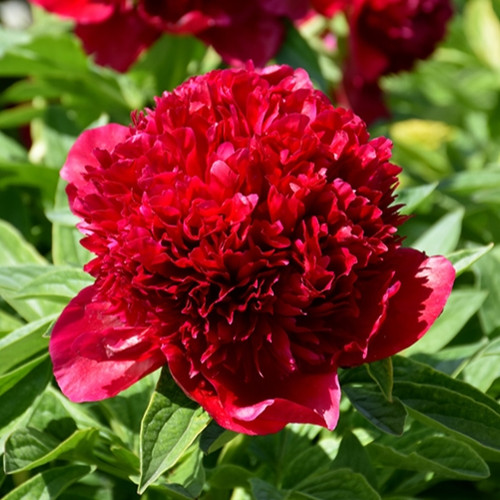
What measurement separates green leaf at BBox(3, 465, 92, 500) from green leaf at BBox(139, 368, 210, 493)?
0.15 metres

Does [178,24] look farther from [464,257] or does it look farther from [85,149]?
[464,257]

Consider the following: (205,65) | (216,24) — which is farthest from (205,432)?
(205,65)

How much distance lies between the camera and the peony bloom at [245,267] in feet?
2.53

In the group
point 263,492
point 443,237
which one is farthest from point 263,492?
point 443,237

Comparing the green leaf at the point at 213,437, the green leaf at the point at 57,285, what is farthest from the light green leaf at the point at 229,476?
the green leaf at the point at 57,285

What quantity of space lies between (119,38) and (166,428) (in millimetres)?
799

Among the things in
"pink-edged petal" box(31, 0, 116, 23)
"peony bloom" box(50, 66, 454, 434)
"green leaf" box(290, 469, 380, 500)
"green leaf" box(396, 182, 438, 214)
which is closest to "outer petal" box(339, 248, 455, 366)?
"peony bloom" box(50, 66, 454, 434)

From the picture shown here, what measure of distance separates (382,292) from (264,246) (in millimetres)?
108

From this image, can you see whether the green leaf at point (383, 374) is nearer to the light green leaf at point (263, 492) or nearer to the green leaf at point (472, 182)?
the light green leaf at point (263, 492)

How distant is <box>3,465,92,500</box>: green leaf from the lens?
860 millimetres

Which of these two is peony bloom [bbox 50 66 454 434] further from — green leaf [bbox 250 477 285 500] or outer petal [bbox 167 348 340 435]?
green leaf [bbox 250 477 285 500]

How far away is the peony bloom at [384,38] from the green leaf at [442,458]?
32.3 inches

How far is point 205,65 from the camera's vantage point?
5.27 ft

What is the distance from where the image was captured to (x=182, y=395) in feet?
2.63
